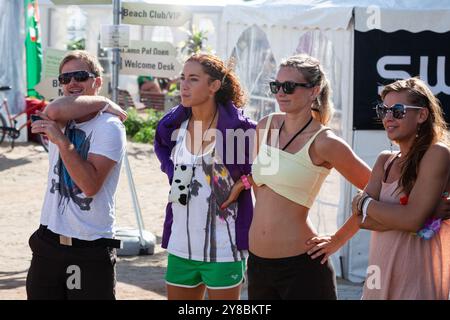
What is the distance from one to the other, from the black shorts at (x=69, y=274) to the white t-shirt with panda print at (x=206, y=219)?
0.42m

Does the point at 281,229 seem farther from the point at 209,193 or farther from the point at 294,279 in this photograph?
the point at 209,193

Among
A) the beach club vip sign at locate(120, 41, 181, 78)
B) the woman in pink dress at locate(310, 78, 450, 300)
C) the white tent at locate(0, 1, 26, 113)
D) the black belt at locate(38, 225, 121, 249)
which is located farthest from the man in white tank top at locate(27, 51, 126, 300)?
the white tent at locate(0, 1, 26, 113)

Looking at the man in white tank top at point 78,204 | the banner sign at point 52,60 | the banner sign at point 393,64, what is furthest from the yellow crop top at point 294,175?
the banner sign at point 52,60

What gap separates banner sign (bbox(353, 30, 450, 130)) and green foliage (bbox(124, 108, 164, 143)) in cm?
898

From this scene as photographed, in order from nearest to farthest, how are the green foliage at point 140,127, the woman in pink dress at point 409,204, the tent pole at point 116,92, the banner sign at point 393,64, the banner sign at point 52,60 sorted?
the woman in pink dress at point 409,204 < the banner sign at point 393,64 < the tent pole at point 116,92 < the banner sign at point 52,60 < the green foliage at point 140,127

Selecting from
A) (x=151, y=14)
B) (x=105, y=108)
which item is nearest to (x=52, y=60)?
(x=151, y=14)

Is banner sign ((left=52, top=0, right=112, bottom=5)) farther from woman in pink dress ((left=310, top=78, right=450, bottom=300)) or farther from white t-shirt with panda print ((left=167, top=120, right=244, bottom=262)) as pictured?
woman in pink dress ((left=310, top=78, right=450, bottom=300))

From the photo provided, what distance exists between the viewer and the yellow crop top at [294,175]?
391cm

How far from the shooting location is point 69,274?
13.1 ft

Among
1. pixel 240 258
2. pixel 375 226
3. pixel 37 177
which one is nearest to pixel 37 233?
pixel 240 258

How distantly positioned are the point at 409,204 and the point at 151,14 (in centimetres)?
559

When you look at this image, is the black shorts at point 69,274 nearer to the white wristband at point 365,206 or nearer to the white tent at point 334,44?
the white wristband at point 365,206

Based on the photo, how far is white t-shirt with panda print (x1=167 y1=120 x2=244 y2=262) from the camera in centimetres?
425

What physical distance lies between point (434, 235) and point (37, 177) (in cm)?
974
